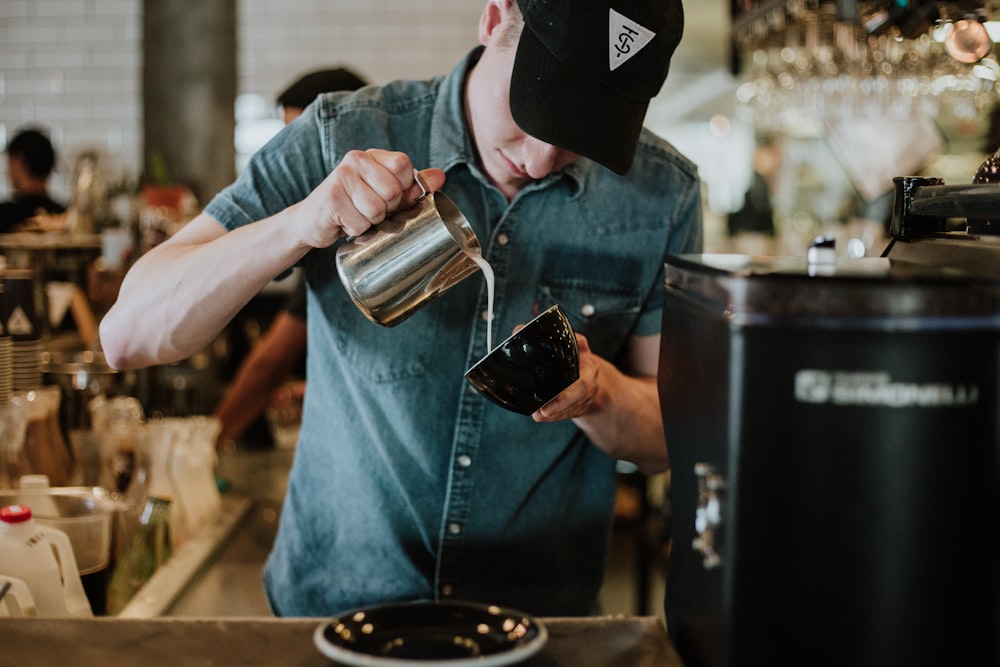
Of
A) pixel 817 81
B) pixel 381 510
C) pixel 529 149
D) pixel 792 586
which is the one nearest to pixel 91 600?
pixel 381 510

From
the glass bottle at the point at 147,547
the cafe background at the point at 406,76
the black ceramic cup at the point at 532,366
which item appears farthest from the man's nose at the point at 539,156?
the glass bottle at the point at 147,547

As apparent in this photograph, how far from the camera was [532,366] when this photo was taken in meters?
1.14

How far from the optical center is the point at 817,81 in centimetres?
368

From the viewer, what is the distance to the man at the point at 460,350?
56.1 inches

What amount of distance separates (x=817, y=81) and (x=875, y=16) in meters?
1.37

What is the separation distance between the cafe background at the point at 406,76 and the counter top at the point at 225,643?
27.3 inches

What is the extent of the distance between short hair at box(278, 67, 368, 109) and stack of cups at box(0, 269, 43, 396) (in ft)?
2.87

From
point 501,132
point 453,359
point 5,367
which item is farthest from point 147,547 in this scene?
point 501,132

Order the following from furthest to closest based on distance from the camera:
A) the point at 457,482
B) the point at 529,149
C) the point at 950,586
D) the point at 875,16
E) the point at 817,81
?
the point at 817,81, the point at 875,16, the point at 457,482, the point at 529,149, the point at 950,586

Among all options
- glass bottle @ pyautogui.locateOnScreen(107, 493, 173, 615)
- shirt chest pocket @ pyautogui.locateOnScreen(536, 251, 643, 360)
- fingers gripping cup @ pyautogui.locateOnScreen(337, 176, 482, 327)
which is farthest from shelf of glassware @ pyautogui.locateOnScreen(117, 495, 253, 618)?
shirt chest pocket @ pyautogui.locateOnScreen(536, 251, 643, 360)

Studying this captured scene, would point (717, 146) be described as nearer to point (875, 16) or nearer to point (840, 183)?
point (840, 183)

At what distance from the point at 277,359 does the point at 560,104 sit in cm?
176

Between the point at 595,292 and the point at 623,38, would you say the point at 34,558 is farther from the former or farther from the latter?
the point at 623,38

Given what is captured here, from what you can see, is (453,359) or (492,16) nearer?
(492,16)
